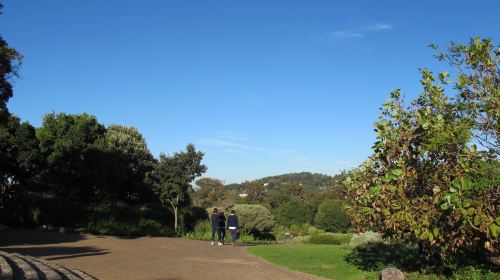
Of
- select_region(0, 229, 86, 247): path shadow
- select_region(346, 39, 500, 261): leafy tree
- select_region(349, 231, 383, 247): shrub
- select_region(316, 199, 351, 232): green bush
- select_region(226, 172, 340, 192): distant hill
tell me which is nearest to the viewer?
select_region(346, 39, 500, 261): leafy tree

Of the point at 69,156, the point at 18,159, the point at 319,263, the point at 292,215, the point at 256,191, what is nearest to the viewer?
the point at 319,263

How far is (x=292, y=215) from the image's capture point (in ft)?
136

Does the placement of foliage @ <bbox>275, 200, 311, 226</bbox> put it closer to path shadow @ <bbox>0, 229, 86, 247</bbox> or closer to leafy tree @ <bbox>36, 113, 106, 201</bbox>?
leafy tree @ <bbox>36, 113, 106, 201</bbox>

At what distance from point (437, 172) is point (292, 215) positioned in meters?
34.1

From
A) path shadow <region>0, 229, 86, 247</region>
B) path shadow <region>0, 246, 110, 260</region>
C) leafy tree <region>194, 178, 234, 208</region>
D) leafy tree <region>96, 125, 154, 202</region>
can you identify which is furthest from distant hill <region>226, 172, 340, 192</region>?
path shadow <region>0, 246, 110, 260</region>

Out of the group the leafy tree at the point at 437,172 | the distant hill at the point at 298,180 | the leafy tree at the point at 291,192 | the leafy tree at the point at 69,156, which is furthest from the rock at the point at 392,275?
the distant hill at the point at 298,180

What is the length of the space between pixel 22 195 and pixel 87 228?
4.48 metres

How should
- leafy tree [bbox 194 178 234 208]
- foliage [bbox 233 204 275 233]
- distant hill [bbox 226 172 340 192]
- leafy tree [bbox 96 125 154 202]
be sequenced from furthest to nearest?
1. distant hill [bbox 226 172 340 192]
2. leafy tree [bbox 194 178 234 208]
3. leafy tree [bbox 96 125 154 202]
4. foliage [bbox 233 204 275 233]

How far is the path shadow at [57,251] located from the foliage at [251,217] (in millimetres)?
10463

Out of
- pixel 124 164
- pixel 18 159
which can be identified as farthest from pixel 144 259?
pixel 18 159

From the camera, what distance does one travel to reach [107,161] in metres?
29.6

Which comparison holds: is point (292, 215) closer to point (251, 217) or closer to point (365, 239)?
point (251, 217)

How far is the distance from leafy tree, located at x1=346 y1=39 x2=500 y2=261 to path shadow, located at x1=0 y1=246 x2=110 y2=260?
8579 mm

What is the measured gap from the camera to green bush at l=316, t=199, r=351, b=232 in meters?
34.0
